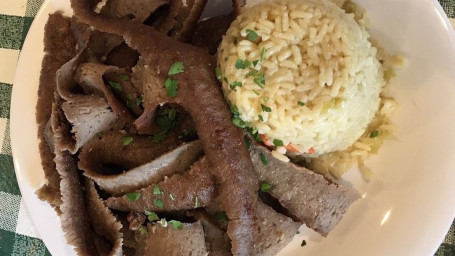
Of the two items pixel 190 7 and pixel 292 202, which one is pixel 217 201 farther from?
pixel 190 7

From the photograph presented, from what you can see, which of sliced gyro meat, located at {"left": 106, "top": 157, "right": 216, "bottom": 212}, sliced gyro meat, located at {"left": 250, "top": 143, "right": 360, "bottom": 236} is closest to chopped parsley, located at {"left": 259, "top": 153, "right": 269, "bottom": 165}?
sliced gyro meat, located at {"left": 250, "top": 143, "right": 360, "bottom": 236}

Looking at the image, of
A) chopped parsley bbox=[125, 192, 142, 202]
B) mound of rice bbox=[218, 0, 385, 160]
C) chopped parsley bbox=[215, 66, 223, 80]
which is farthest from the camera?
chopped parsley bbox=[125, 192, 142, 202]

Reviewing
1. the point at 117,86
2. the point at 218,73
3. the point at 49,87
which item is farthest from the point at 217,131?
the point at 49,87

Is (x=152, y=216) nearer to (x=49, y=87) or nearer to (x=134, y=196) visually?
(x=134, y=196)

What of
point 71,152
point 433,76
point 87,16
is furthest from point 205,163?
point 433,76

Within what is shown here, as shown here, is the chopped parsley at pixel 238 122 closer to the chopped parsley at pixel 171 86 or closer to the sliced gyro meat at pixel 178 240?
the chopped parsley at pixel 171 86

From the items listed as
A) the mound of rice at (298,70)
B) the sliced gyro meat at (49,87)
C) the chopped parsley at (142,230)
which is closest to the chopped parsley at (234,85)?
the mound of rice at (298,70)

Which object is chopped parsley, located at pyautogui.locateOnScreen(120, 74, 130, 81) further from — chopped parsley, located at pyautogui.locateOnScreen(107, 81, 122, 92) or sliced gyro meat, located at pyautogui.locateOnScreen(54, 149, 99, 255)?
sliced gyro meat, located at pyautogui.locateOnScreen(54, 149, 99, 255)
